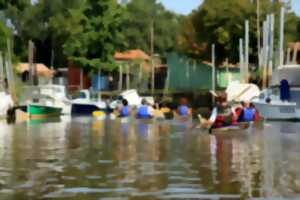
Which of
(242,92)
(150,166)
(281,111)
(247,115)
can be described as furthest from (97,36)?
(150,166)

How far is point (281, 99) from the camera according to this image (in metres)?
52.7

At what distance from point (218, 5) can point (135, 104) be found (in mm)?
15687

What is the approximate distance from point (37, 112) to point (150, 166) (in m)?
39.4

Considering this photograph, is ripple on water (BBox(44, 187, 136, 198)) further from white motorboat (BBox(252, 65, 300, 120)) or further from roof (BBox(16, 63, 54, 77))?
roof (BBox(16, 63, 54, 77))

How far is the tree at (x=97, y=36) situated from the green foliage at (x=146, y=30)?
115 feet

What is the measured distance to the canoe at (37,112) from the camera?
194 ft

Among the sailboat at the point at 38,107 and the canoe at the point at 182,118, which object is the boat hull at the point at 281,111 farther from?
the sailboat at the point at 38,107

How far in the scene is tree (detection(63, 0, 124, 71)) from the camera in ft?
293

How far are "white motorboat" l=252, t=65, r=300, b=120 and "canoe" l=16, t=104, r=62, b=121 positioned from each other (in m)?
15.9

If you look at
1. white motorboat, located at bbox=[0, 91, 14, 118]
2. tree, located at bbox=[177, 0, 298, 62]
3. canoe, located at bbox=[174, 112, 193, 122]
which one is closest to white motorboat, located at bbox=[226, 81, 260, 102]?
canoe, located at bbox=[174, 112, 193, 122]

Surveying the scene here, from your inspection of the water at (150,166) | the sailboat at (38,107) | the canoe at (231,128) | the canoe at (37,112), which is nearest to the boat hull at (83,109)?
the sailboat at (38,107)

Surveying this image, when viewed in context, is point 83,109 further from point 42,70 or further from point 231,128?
point 42,70

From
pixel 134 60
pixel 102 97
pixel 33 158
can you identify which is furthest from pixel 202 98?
pixel 33 158

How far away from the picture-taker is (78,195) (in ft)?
58.1
